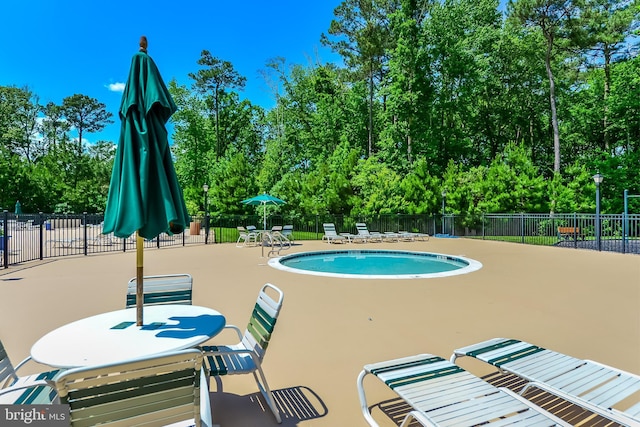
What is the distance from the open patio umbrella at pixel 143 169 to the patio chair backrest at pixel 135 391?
1.04m

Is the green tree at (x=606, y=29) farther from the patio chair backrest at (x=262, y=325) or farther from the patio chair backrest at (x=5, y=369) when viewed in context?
the patio chair backrest at (x=5, y=369)

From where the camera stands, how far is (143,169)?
8.09ft

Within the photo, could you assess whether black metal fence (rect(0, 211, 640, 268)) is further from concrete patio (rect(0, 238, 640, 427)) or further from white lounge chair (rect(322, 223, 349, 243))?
concrete patio (rect(0, 238, 640, 427))

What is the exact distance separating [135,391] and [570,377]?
2.75m

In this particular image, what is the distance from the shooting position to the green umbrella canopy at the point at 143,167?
245cm

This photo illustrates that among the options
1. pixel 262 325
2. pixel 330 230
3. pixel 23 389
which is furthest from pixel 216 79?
pixel 23 389

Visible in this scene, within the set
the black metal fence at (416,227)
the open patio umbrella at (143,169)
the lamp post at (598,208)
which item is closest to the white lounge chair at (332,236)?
the black metal fence at (416,227)

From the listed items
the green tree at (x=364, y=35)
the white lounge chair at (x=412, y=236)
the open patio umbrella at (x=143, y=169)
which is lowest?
the white lounge chair at (x=412, y=236)

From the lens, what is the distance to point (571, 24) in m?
21.7

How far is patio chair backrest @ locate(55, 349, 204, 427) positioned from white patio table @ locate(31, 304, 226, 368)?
49 centimetres

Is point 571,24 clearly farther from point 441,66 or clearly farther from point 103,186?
point 103,186

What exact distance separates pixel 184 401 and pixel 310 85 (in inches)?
1191

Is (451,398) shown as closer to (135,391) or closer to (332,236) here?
(135,391)

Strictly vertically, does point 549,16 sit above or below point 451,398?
above
